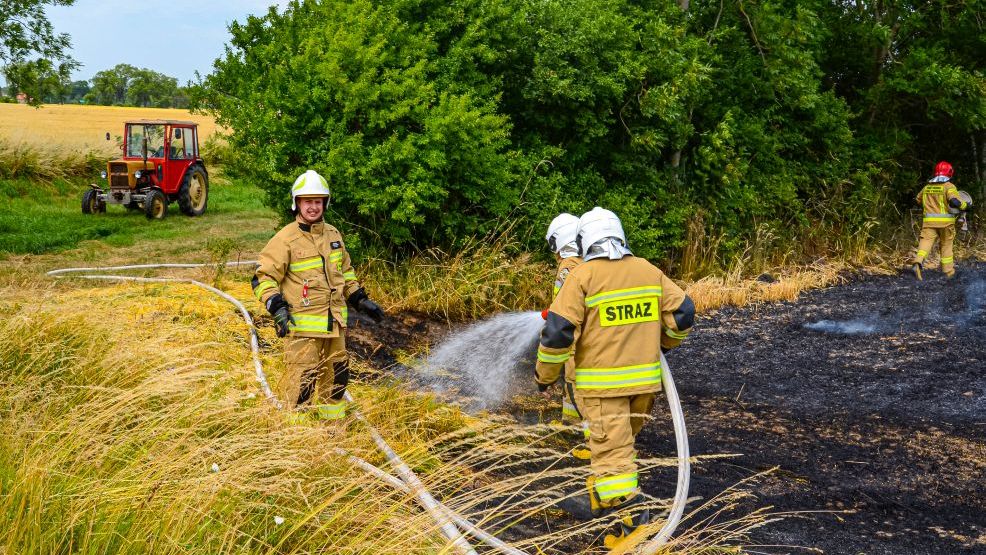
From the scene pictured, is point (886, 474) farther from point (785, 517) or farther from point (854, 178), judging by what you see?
point (854, 178)

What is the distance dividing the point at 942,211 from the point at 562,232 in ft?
Answer: 29.4

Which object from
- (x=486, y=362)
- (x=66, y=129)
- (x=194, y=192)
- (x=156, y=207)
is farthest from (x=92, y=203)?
(x=66, y=129)

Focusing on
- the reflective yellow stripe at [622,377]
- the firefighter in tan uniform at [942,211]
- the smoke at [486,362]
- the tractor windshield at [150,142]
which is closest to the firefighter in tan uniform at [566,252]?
the smoke at [486,362]

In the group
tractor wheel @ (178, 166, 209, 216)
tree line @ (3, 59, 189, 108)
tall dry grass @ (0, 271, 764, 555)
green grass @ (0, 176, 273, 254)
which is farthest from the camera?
tree line @ (3, 59, 189, 108)

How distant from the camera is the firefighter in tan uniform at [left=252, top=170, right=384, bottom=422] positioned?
5336 millimetres

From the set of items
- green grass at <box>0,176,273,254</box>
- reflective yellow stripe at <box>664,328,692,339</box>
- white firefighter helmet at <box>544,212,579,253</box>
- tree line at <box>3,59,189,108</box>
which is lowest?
green grass at <box>0,176,273,254</box>

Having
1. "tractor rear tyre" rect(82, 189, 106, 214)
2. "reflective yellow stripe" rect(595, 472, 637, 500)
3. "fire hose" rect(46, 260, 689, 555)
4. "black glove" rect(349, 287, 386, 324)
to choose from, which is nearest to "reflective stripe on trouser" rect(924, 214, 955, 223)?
"fire hose" rect(46, 260, 689, 555)

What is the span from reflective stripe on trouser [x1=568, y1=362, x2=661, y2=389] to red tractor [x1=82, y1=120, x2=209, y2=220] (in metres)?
14.7

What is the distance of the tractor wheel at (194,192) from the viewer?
1792cm

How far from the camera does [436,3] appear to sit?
10906 millimetres

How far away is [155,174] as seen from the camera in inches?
699

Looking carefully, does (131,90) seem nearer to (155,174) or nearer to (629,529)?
(155,174)

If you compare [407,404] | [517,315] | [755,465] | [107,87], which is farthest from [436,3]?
[107,87]

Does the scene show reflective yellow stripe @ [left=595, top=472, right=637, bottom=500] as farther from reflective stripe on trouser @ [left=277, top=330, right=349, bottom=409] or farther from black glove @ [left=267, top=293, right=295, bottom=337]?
black glove @ [left=267, top=293, right=295, bottom=337]
